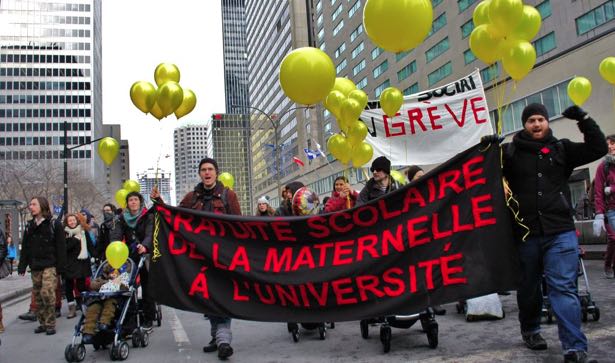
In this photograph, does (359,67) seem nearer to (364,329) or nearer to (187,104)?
(187,104)

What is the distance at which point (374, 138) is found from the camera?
330 inches

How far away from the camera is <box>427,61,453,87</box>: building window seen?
129ft

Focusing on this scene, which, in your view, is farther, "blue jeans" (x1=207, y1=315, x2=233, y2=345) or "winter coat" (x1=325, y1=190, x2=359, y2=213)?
"winter coat" (x1=325, y1=190, x2=359, y2=213)

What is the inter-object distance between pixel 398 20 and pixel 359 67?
179 ft

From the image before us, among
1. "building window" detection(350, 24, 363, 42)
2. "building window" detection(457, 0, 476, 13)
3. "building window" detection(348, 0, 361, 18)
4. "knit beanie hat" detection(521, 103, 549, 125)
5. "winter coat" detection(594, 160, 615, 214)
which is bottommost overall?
"winter coat" detection(594, 160, 615, 214)

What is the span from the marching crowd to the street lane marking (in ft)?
1.37

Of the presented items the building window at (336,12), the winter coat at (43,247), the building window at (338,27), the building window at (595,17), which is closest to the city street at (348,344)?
the winter coat at (43,247)

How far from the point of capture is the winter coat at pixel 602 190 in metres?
6.69

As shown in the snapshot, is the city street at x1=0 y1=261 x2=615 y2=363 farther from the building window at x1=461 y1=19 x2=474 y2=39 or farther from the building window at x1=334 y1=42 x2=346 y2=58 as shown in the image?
the building window at x1=334 y1=42 x2=346 y2=58

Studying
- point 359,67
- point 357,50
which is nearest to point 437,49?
point 359,67

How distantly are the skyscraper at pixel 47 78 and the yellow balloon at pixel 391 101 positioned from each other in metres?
110

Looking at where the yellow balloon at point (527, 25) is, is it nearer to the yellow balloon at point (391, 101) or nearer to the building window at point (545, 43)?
the yellow balloon at point (391, 101)

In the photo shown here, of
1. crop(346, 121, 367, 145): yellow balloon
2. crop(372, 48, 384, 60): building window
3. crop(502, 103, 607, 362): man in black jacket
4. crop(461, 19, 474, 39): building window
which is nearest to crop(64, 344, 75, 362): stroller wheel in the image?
crop(502, 103, 607, 362): man in black jacket

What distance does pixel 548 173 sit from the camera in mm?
3881
